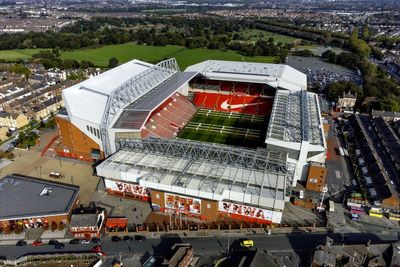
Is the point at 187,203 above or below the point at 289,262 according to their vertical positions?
above

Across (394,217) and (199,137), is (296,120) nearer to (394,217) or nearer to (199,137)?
(199,137)

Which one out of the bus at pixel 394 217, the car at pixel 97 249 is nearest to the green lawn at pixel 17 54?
the car at pixel 97 249

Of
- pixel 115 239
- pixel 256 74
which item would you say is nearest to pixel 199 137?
pixel 256 74

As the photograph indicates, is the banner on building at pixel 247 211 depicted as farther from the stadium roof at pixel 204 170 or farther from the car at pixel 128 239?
the car at pixel 128 239

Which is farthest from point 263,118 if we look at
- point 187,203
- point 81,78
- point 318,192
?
point 81,78

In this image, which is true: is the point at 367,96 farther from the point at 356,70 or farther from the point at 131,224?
the point at 131,224
